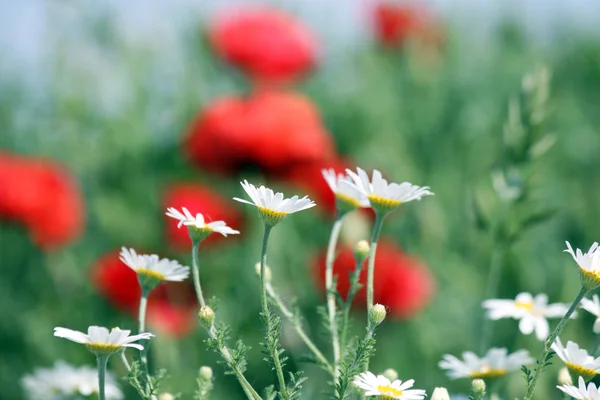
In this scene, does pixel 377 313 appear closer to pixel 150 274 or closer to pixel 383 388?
pixel 383 388

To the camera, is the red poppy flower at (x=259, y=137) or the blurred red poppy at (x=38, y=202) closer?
the red poppy flower at (x=259, y=137)

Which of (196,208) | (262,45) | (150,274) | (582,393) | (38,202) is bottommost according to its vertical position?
(582,393)

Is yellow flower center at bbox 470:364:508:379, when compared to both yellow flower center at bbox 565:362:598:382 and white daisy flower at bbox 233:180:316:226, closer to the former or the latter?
yellow flower center at bbox 565:362:598:382

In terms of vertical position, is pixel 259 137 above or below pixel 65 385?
above

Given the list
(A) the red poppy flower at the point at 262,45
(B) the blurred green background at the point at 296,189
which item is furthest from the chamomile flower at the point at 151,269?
(A) the red poppy flower at the point at 262,45

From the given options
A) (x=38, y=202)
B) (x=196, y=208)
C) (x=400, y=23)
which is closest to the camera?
(x=196, y=208)

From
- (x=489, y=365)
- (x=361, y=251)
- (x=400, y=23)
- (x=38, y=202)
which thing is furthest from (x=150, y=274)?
(x=400, y=23)

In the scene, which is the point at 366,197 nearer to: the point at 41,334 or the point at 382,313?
the point at 382,313

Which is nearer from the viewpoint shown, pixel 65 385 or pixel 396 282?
pixel 65 385

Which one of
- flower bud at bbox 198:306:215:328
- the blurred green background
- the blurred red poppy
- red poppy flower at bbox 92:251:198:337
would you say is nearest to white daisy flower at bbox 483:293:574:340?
flower bud at bbox 198:306:215:328

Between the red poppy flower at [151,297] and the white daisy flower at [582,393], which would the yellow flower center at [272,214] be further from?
the red poppy flower at [151,297]
